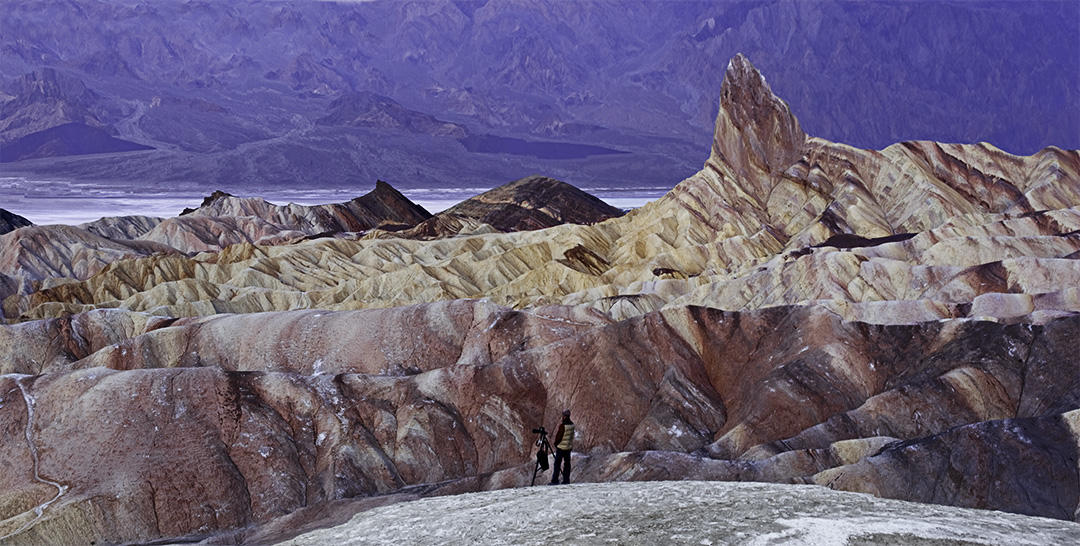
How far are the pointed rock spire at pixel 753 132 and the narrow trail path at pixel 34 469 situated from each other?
223 feet

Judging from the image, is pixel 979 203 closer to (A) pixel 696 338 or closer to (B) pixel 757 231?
(B) pixel 757 231

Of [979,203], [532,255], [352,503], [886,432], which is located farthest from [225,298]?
[979,203]

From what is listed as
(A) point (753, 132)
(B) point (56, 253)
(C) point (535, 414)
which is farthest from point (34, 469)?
(A) point (753, 132)

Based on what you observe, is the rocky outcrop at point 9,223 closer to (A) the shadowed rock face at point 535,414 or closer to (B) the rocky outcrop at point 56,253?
(B) the rocky outcrop at point 56,253

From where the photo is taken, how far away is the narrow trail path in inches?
1286

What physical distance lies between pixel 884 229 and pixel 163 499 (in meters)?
61.4

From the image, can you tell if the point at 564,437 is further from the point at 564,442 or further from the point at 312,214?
the point at 312,214

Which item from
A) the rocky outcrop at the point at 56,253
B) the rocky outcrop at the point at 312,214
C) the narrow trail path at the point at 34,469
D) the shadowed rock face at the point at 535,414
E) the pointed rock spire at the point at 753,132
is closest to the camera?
the shadowed rock face at the point at 535,414

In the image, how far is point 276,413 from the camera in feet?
129

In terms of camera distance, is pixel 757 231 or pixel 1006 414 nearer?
pixel 1006 414

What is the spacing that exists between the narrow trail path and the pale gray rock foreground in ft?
44.1

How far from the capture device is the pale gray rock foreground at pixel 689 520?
63.6 ft

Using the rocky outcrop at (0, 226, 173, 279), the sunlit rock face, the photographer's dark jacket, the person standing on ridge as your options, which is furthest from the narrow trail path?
the rocky outcrop at (0, 226, 173, 279)

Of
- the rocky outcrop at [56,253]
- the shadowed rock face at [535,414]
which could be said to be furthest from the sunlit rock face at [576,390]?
the rocky outcrop at [56,253]
